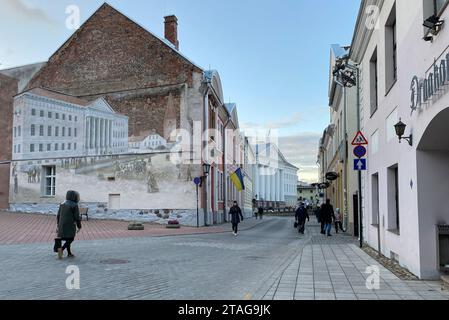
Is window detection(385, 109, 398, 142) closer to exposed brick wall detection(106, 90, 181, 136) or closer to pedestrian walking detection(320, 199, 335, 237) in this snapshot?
pedestrian walking detection(320, 199, 335, 237)

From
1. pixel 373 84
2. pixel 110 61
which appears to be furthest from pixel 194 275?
pixel 110 61

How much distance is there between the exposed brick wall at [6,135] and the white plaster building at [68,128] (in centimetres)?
120

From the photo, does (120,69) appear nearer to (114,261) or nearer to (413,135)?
(114,261)

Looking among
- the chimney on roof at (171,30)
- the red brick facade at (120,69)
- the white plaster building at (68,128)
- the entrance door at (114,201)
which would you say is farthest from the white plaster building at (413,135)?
the chimney on roof at (171,30)

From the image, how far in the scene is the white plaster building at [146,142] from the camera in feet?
90.3

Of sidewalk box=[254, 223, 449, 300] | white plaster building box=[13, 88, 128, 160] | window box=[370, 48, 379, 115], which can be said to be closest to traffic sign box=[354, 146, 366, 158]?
window box=[370, 48, 379, 115]

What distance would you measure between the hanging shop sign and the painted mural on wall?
1900cm

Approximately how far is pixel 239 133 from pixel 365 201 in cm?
3296

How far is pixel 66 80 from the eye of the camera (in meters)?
30.0

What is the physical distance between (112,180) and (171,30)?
1137 cm

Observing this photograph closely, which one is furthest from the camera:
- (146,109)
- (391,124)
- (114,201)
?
(114,201)

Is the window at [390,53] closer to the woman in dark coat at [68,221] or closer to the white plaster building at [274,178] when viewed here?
the woman in dark coat at [68,221]

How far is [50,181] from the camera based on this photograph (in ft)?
99.3
